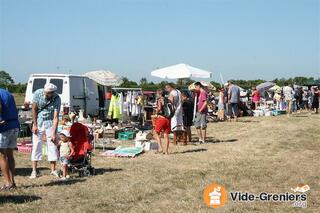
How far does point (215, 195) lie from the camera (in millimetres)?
7047

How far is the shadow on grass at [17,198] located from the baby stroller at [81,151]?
1.66m

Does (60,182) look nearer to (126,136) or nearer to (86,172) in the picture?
(86,172)

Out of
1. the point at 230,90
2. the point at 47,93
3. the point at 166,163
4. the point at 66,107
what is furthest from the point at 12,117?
the point at 230,90

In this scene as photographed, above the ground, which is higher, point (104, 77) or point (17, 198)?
point (104, 77)

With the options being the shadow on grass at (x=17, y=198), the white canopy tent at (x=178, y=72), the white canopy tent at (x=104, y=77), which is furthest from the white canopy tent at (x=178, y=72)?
the shadow on grass at (x=17, y=198)

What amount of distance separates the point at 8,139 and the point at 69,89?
29.0ft

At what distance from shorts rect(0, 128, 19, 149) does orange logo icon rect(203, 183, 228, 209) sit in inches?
118

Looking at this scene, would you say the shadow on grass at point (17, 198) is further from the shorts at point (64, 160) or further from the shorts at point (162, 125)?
the shorts at point (162, 125)

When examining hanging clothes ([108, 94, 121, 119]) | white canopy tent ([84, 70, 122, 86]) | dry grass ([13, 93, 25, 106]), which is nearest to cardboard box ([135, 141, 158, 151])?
hanging clothes ([108, 94, 121, 119])

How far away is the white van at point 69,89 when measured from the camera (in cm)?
1581

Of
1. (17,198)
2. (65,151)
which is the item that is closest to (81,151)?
(65,151)

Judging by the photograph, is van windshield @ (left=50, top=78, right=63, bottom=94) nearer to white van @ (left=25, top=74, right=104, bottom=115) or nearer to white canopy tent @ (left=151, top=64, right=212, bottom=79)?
white van @ (left=25, top=74, right=104, bottom=115)

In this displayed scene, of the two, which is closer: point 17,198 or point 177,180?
point 17,198

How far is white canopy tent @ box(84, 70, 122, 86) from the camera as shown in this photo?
19.3 meters
